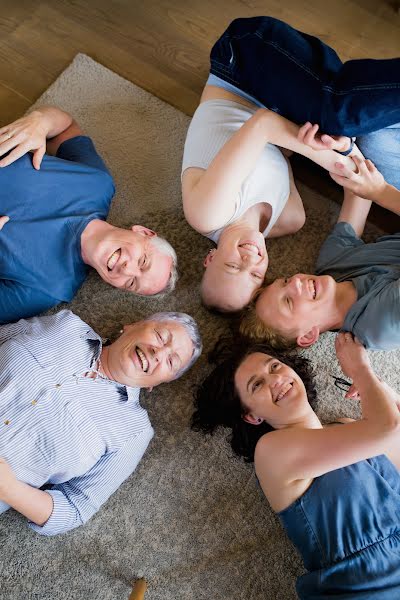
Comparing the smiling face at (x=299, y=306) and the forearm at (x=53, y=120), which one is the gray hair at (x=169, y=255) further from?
the forearm at (x=53, y=120)

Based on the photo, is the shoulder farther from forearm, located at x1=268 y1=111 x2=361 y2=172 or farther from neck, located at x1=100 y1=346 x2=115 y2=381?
forearm, located at x1=268 y1=111 x2=361 y2=172

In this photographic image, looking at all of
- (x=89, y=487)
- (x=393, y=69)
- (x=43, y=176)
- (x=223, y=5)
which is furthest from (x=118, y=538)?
(x=223, y=5)

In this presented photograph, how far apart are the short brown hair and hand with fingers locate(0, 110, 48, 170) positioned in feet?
2.44

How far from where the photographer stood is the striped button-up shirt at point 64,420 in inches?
53.5

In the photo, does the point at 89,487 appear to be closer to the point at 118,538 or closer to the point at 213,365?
the point at 118,538

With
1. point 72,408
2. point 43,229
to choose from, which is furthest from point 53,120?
point 72,408

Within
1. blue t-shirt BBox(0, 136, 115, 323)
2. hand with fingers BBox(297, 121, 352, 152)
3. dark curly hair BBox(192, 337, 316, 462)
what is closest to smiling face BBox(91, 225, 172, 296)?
blue t-shirt BBox(0, 136, 115, 323)

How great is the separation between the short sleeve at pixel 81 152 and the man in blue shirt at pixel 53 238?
57 mm

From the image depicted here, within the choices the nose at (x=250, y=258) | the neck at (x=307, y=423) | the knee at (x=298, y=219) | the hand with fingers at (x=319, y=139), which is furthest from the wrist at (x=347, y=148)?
the neck at (x=307, y=423)

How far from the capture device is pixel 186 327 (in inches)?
59.5

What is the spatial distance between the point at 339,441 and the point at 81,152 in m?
1.14

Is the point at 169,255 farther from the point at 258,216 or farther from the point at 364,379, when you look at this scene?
the point at 364,379

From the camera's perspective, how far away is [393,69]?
1341 mm

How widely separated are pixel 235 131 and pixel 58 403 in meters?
0.97
